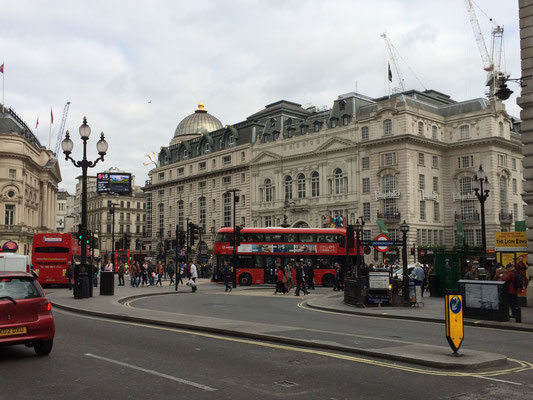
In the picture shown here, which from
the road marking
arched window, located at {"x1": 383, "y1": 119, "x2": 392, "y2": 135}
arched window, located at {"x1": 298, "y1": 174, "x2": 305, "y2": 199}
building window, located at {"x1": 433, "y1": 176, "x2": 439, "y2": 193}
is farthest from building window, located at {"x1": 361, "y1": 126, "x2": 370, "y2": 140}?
the road marking

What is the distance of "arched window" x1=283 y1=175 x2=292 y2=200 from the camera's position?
7725 cm

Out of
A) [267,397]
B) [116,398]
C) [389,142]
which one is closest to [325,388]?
[267,397]

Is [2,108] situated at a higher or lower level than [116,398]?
higher

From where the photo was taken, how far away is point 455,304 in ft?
33.7

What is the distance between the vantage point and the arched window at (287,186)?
77.2 m

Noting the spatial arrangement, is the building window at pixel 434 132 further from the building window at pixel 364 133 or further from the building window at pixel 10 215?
the building window at pixel 10 215

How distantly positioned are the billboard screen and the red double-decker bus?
7601 millimetres

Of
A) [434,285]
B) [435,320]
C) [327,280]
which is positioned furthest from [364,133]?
[435,320]

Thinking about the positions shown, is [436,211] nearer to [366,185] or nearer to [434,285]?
[366,185]

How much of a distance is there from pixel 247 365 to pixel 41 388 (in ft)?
10.8

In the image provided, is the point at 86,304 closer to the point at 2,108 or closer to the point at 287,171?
the point at 287,171

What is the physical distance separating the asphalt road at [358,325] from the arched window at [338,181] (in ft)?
153

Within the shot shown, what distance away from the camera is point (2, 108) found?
8700cm

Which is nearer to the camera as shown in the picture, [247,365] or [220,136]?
[247,365]
